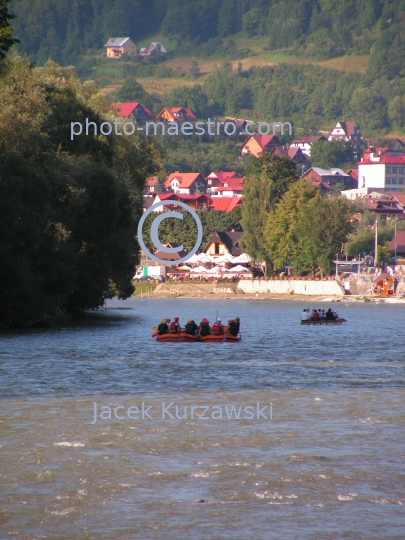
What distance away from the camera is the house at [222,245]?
5738 inches

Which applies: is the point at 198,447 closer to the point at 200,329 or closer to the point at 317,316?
the point at 200,329

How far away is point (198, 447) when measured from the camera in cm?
2028

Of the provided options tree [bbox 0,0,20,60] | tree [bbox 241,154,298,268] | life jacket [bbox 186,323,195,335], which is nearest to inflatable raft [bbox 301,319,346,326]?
life jacket [bbox 186,323,195,335]

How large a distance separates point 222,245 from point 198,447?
126 m

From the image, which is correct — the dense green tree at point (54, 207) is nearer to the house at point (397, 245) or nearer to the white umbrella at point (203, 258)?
the white umbrella at point (203, 258)

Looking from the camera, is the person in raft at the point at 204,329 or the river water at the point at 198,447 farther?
the person in raft at the point at 204,329

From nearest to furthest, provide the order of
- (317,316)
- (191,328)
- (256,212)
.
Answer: (191,328)
(317,316)
(256,212)

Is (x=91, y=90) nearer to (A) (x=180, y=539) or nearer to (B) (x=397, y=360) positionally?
(B) (x=397, y=360)

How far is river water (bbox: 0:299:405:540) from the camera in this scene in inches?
599

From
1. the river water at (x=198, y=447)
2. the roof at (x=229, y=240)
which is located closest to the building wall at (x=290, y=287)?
the roof at (x=229, y=240)

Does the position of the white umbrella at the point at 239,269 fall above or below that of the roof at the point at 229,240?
below

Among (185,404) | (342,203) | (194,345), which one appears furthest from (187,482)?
(342,203)

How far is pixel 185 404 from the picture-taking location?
26.3 metres

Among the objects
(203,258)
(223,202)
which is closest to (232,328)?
(203,258)
